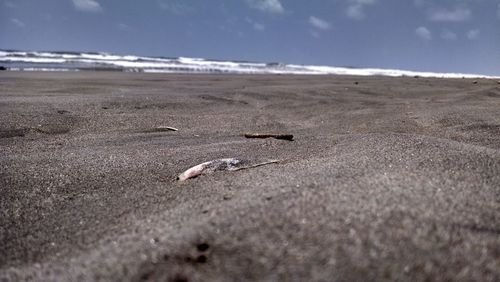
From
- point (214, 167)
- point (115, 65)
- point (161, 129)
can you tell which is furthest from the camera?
point (115, 65)

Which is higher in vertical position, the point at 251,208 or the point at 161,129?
the point at 251,208

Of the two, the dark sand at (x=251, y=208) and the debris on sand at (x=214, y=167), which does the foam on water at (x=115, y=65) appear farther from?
the debris on sand at (x=214, y=167)

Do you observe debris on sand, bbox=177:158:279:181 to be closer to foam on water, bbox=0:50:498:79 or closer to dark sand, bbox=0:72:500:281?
dark sand, bbox=0:72:500:281

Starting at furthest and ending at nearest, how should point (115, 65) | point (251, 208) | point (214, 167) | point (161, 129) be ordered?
point (115, 65), point (161, 129), point (214, 167), point (251, 208)

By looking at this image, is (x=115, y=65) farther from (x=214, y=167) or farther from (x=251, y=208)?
(x=251, y=208)

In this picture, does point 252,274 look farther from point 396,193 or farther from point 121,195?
point 121,195

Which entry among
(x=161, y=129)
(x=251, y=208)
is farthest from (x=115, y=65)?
(x=251, y=208)

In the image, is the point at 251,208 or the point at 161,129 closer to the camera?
the point at 251,208

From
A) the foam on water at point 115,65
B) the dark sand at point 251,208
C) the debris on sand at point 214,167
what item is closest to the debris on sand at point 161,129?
the dark sand at point 251,208
